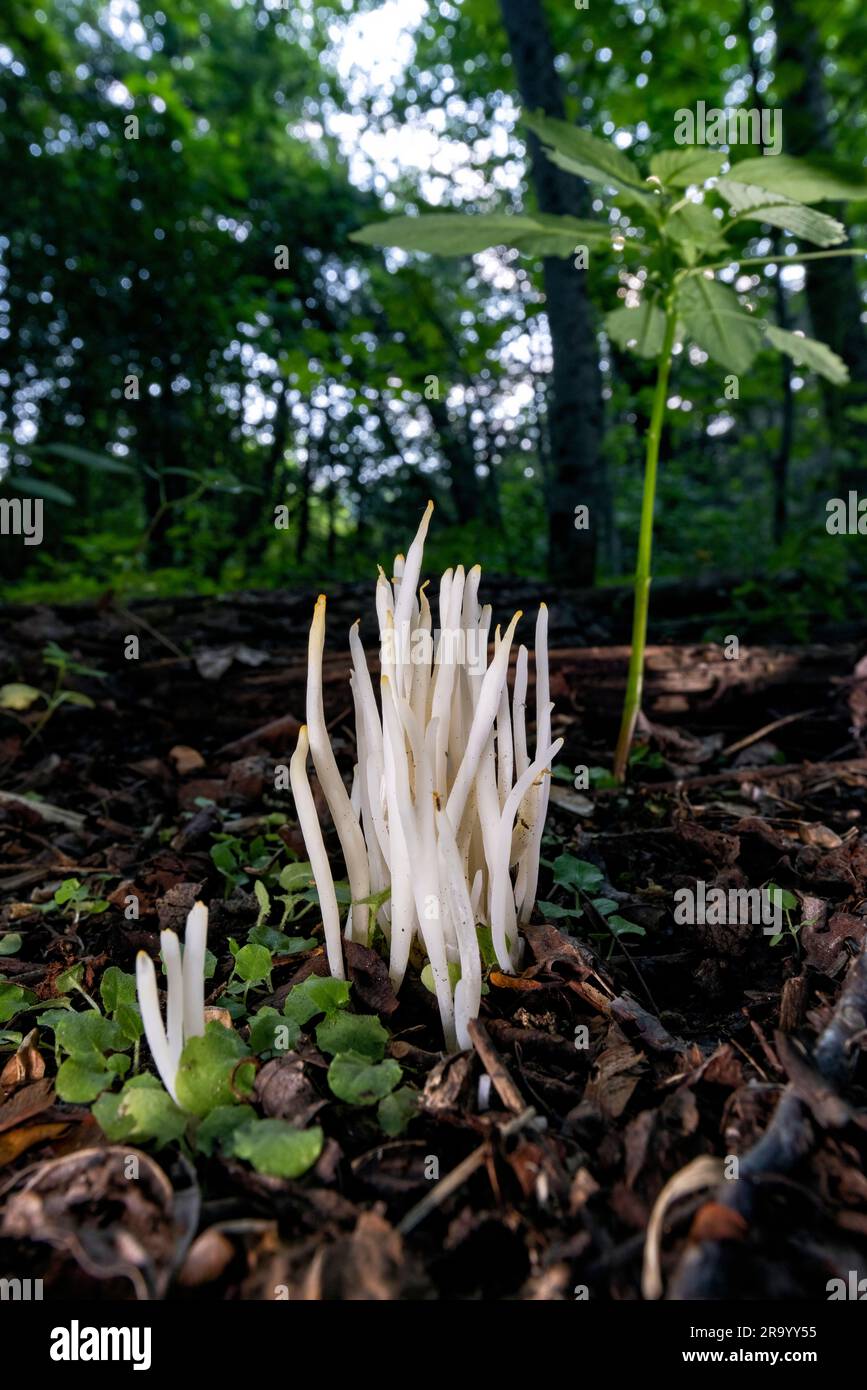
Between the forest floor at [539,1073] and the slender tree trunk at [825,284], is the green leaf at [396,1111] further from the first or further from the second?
the slender tree trunk at [825,284]

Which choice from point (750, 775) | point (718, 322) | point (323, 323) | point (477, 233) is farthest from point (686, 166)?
point (323, 323)

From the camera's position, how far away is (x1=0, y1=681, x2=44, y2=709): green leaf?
8.20 ft

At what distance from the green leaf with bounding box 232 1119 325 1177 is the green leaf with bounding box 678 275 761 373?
6.03ft

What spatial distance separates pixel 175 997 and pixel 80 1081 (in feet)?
0.74

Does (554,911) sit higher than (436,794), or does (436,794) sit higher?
(436,794)

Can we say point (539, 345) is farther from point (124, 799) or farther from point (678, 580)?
point (124, 799)

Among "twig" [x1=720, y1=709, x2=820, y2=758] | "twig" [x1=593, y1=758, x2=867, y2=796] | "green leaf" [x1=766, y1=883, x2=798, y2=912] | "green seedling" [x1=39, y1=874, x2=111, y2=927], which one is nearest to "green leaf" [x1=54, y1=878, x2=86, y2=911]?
"green seedling" [x1=39, y1=874, x2=111, y2=927]

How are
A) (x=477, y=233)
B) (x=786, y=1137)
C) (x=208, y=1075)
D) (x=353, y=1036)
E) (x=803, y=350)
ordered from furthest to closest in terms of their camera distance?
(x=803, y=350) < (x=477, y=233) < (x=353, y=1036) < (x=208, y=1075) < (x=786, y=1137)

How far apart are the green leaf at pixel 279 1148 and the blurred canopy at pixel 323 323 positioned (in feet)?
10.6

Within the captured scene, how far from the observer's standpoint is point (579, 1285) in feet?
2.60

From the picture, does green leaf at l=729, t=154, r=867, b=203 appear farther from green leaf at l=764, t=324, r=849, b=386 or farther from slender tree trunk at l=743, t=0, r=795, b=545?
slender tree trunk at l=743, t=0, r=795, b=545

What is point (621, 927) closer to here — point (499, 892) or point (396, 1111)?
point (499, 892)

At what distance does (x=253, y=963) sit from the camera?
4.19 ft
